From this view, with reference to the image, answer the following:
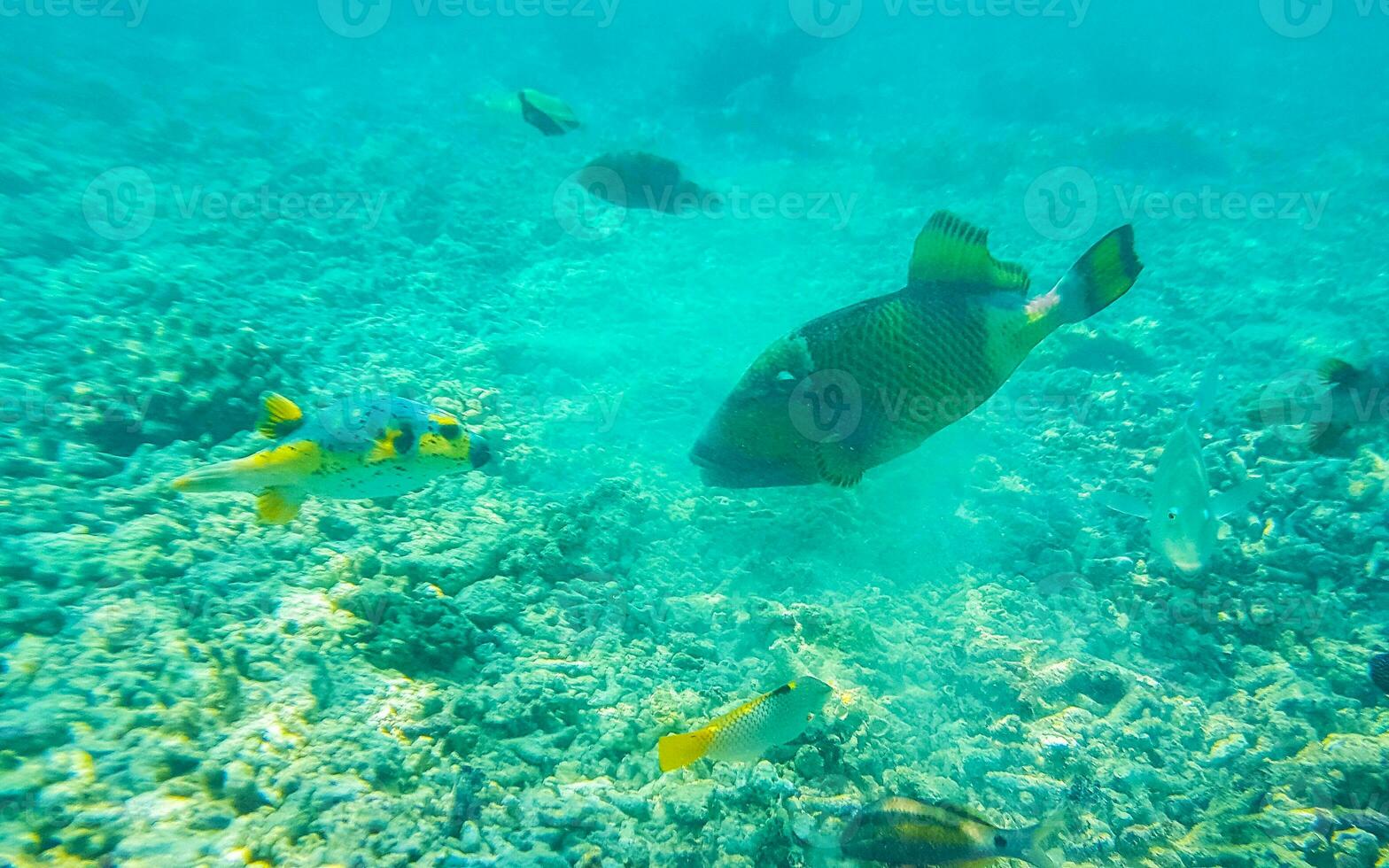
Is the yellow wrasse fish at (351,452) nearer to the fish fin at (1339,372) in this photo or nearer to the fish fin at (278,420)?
the fish fin at (278,420)

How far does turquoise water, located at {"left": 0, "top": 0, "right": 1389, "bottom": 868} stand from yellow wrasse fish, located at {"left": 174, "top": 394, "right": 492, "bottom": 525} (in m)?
0.77

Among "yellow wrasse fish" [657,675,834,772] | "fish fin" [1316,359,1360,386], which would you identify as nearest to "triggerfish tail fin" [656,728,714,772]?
"yellow wrasse fish" [657,675,834,772]

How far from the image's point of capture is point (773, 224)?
12055 mm

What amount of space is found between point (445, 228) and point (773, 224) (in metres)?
6.31

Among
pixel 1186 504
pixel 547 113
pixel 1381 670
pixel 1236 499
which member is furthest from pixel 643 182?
pixel 1381 670

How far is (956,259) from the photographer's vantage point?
1.75m

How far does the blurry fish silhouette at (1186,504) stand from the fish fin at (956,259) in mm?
2050

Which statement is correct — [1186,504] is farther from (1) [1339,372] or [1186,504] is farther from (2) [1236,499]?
(1) [1339,372]

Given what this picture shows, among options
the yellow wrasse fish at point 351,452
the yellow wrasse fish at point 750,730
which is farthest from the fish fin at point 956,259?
the yellow wrasse fish at point 351,452

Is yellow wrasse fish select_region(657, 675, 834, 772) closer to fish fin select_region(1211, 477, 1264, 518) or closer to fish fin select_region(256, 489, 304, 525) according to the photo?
fish fin select_region(256, 489, 304, 525)

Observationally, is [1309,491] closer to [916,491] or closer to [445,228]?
[916,491]

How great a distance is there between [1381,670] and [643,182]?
4966 mm

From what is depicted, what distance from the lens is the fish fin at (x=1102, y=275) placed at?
5.38ft

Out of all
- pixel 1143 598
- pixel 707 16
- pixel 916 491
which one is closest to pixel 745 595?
pixel 916 491
